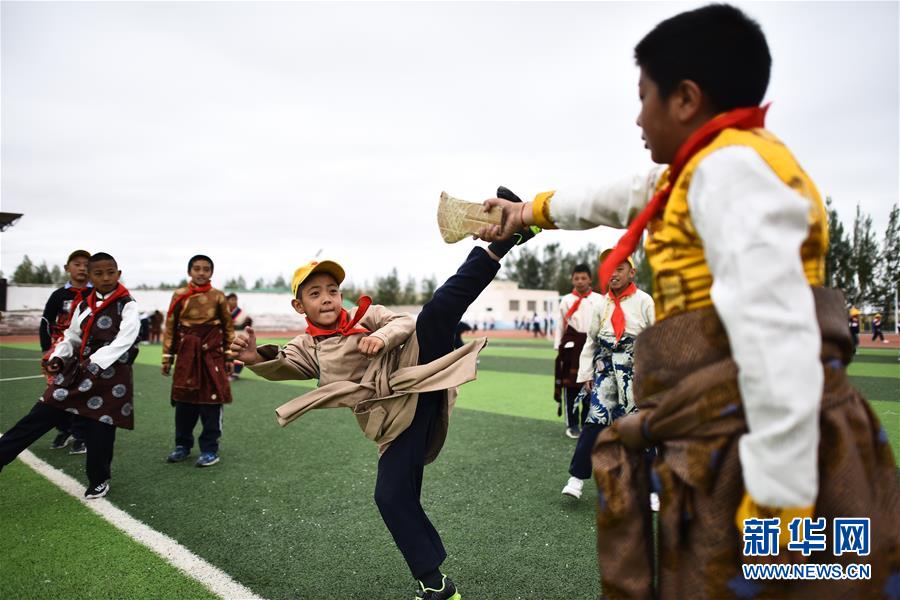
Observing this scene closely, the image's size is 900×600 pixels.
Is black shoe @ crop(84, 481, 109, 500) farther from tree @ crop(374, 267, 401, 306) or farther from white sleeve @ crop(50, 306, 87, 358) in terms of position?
tree @ crop(374, 267, 401, 306)

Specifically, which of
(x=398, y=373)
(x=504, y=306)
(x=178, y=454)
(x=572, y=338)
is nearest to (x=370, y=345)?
(x=398, y=373)

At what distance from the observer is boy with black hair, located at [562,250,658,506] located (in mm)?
4660

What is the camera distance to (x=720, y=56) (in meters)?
1.39

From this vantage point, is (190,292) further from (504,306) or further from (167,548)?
(504,306)

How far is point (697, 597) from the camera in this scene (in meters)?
1.31

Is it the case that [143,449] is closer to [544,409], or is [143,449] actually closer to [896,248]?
[544,409]

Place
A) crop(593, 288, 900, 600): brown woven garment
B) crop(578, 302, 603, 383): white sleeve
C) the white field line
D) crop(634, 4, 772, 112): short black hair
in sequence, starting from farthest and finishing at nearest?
crop(578, 302, 603, 383): white sleeve → the white field line → crop(634, 4, 772, 112): short black hair → crop(593, 288, 900, 600): brown woven garment

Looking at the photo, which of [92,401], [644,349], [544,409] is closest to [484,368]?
[544,409]

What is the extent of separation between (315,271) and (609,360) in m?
2.91

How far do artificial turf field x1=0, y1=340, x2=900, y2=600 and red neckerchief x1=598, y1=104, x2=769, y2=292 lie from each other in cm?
235

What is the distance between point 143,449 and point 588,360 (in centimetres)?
504

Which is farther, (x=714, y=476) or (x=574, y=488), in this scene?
(x=574, y=488)

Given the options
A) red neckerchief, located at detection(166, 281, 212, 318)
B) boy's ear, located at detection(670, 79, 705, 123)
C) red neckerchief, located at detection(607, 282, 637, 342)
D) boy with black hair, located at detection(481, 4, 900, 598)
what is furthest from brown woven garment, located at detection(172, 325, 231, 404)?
boy's ear, located at detection(670, 79, 705, 123)

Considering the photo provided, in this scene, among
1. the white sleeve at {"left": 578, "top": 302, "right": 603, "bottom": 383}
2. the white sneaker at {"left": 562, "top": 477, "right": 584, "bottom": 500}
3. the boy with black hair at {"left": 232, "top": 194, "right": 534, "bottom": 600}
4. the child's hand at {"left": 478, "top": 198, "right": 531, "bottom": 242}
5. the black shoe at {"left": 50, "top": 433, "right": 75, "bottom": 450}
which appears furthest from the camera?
the black shoe at {"left": 50, "top": 433, "right": 75, "bottom": 450}
